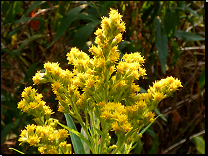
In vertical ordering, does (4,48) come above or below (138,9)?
below

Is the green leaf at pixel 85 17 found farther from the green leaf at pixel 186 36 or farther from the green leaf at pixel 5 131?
the green leaf at pixel 5 131

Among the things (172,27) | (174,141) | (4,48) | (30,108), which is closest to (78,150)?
(30,108)

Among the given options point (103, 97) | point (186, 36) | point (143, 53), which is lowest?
point (103, 97)

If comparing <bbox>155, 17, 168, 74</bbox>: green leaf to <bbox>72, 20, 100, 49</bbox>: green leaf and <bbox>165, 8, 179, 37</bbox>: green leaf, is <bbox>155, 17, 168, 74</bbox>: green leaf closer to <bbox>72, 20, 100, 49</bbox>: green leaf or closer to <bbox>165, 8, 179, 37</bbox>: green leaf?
<bbox>165, 8, 179, 37</bbox>: green leaf

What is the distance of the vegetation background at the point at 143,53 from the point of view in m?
1.30

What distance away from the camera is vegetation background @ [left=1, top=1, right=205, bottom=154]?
130 cm

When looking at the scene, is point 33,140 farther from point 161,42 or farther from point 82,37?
point 161,42

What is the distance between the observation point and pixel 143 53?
1319 millimetres

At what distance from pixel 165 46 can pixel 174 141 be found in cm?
68

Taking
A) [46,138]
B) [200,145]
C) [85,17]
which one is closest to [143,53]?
[85,17]

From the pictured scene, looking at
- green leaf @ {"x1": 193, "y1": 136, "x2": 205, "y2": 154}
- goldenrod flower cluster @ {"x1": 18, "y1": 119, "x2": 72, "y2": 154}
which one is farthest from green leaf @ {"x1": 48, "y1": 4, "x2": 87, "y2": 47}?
green leaf @ {"x1": 193, "y1": 136, "x2": 205, "y2": 154}

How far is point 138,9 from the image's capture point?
1.52 m

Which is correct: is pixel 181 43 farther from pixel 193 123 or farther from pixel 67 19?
pixel 67 19

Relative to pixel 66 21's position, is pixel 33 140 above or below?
below
